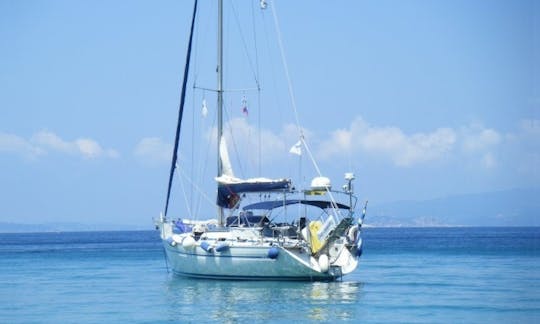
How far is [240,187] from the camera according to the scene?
38156 millimetres

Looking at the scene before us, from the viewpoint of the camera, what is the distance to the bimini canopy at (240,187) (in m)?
37.2

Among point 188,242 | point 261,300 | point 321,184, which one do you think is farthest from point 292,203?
point 261,300

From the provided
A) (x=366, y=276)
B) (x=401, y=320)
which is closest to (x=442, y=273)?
(x=366, y=276)

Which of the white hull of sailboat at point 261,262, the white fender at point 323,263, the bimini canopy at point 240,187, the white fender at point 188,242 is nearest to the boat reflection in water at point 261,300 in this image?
the white hull of sailboat at point 261,262

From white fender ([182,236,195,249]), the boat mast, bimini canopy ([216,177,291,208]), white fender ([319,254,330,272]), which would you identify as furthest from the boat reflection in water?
the boat mast

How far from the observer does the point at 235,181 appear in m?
38.7

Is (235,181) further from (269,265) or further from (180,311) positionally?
(180,311)

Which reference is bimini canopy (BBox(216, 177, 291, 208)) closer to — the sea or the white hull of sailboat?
the white hull of sailboat

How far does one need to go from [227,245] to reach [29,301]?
8040 millimetres

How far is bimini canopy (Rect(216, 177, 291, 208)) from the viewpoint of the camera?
37156 mm

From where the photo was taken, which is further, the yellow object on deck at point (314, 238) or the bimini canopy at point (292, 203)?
the bimini canopy at point (292, 203)

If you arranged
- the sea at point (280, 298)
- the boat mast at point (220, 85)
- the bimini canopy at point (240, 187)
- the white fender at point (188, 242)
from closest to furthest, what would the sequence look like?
the sea at point (280, 298) < the bimini canopy at point (240, 187) < the white fender at point (188, 242) < the boat mast at point (220, 85)

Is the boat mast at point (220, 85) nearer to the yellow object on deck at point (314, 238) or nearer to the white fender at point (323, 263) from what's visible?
the yellow object on deck at point (314, 238)

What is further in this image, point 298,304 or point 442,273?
point 442,273
